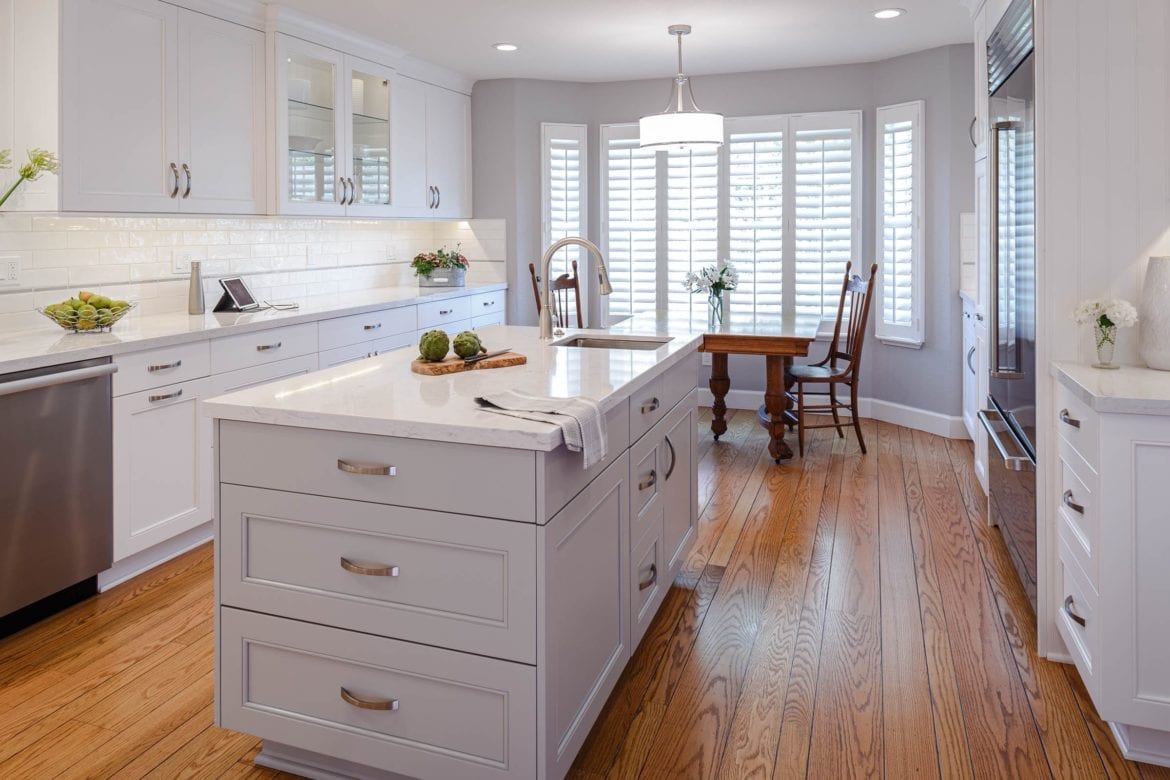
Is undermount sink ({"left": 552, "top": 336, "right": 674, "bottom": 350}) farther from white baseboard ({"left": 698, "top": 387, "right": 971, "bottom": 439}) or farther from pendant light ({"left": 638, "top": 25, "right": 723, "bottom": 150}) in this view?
white baseboard ({"left": 698, "top": 387, "right": 971, "bottom": 439})

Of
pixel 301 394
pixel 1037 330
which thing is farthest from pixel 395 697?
pixel 1037 330

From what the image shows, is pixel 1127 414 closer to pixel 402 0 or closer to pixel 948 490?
pixel 948 490

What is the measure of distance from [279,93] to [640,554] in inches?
125

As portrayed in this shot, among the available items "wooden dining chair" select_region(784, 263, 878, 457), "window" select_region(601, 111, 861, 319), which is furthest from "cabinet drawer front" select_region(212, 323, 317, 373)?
"window" select_region(601, 111, 861, 319)

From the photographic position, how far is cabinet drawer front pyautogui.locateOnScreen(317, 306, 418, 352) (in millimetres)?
4398

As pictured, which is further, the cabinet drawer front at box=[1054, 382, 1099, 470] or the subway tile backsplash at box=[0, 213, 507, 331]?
the subway tile backsplash at box=[0, 213, 507, 331]

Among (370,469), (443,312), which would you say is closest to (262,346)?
(443,312)

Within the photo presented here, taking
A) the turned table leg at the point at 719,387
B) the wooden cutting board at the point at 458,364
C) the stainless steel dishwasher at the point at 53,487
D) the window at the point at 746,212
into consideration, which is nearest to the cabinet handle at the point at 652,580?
the wooden cutting board at the point at 458,364

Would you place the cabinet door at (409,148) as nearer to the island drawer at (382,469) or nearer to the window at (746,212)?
the window at (746,212)

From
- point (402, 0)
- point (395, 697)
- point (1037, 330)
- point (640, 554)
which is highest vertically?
point (402, 0)

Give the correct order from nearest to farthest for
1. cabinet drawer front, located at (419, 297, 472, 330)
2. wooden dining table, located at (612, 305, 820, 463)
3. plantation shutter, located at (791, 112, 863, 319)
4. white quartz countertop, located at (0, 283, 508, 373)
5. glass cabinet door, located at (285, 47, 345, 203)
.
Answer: white quartz countertop, located at (0, 283, 508, 373) < glass cabinet door, located at (285, 47, 345, 203) < wooden dining table, located at (612, 305, 820, 463) < cabinet drawer front, located at (419, 297, 472, 330) < plantation shutter, located at (791, 112, 863, 319)

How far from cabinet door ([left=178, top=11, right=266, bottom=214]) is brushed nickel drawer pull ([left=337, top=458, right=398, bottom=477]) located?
2.53m

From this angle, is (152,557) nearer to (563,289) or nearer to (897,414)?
(563,289)

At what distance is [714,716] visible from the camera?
92.3 inches
